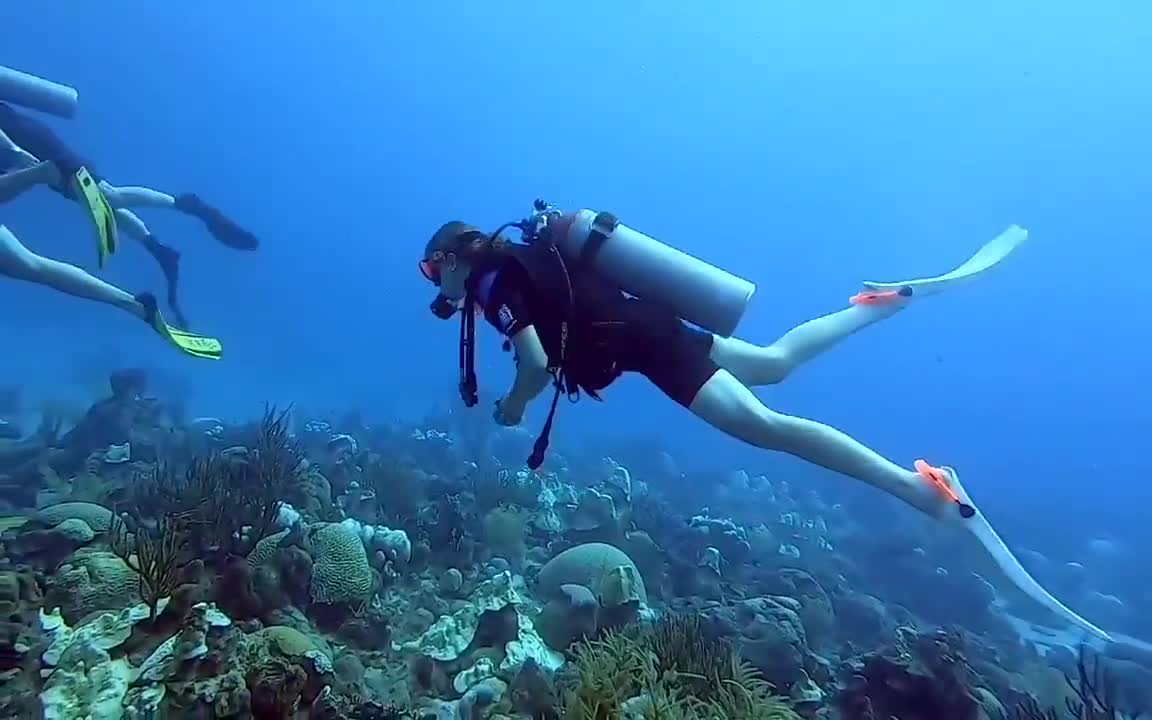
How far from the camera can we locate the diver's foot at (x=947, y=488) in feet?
16.3

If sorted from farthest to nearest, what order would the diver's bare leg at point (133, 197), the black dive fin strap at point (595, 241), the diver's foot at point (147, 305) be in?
1. the diver's bare leg at point (133, 197)
2. the diver's foot at point (147, 305)
3. the black dive fin strap at point (595, 241)

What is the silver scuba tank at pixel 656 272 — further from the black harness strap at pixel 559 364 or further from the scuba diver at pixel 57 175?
the scuba diver at pixel 57 175

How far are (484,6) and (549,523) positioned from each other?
12280 cm

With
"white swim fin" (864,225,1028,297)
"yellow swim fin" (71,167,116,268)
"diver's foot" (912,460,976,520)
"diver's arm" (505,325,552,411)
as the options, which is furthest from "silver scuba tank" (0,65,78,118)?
"diver's foot" (912,460,976,520)

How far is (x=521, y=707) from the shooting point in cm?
507

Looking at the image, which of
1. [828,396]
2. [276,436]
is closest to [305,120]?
[828,396]

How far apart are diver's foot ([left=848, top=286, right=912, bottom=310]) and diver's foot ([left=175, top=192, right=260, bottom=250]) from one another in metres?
10.4

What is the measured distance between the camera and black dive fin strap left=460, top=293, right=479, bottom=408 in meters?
5.30

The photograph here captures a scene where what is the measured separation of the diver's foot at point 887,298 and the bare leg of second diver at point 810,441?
151cm

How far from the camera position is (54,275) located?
6.99 meters

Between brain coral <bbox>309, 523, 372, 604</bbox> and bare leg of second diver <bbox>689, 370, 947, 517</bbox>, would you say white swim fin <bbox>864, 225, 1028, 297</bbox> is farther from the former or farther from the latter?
brain coral <bbox>309, 523, 372, 604</bbox>

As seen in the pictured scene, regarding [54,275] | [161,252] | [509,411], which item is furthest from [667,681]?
[161,252]

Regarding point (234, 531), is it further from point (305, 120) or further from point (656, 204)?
point (656, 204)

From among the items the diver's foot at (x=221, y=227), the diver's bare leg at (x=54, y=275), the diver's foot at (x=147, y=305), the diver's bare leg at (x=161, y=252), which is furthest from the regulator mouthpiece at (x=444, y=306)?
the diver's foot at (x=221, y=227)
